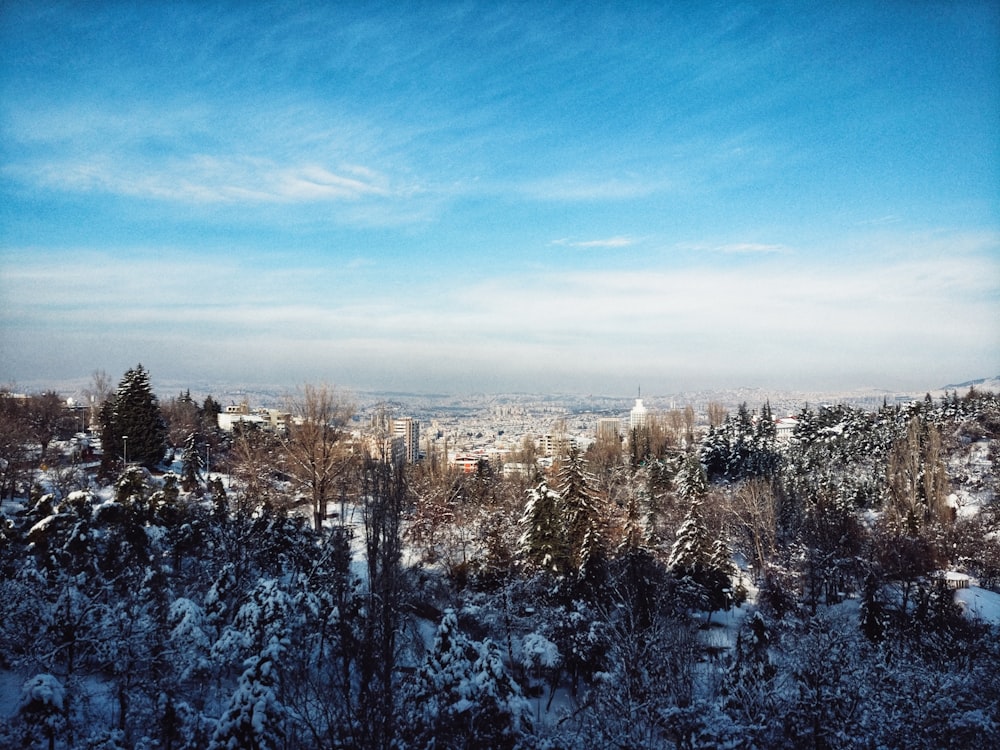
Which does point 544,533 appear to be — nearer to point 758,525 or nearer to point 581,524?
point 581,524

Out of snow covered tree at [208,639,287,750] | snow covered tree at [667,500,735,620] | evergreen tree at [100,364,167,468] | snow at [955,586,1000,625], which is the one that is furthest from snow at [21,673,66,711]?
evergreen tree at [100,364,167,468]

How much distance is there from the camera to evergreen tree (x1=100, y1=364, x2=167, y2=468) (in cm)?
3122

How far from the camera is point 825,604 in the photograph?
24.7 m

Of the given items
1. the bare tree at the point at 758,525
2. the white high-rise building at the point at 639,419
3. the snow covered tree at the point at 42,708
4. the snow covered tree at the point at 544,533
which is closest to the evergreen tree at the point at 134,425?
the snow covered tree at the point at 544,533

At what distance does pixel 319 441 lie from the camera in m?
24.3

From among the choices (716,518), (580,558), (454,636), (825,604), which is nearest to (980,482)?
(716,518)

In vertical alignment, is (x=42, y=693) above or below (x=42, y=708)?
above

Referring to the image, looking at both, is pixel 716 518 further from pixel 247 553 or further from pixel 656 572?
pixel 247 553

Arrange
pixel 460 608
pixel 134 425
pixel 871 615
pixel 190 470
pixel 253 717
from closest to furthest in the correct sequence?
pixel 253 717 → pixel 871 615 → pixel 460 608 → pixel 190 470 → pixel 134 425

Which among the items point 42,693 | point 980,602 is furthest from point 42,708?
point 980,602

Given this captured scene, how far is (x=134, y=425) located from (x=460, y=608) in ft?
70.3

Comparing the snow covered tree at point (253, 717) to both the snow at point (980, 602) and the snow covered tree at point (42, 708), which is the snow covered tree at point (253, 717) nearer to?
the snow covered tree at point (42, 708)

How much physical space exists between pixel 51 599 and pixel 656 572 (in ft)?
57.3

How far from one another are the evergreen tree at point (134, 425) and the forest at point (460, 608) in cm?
13
